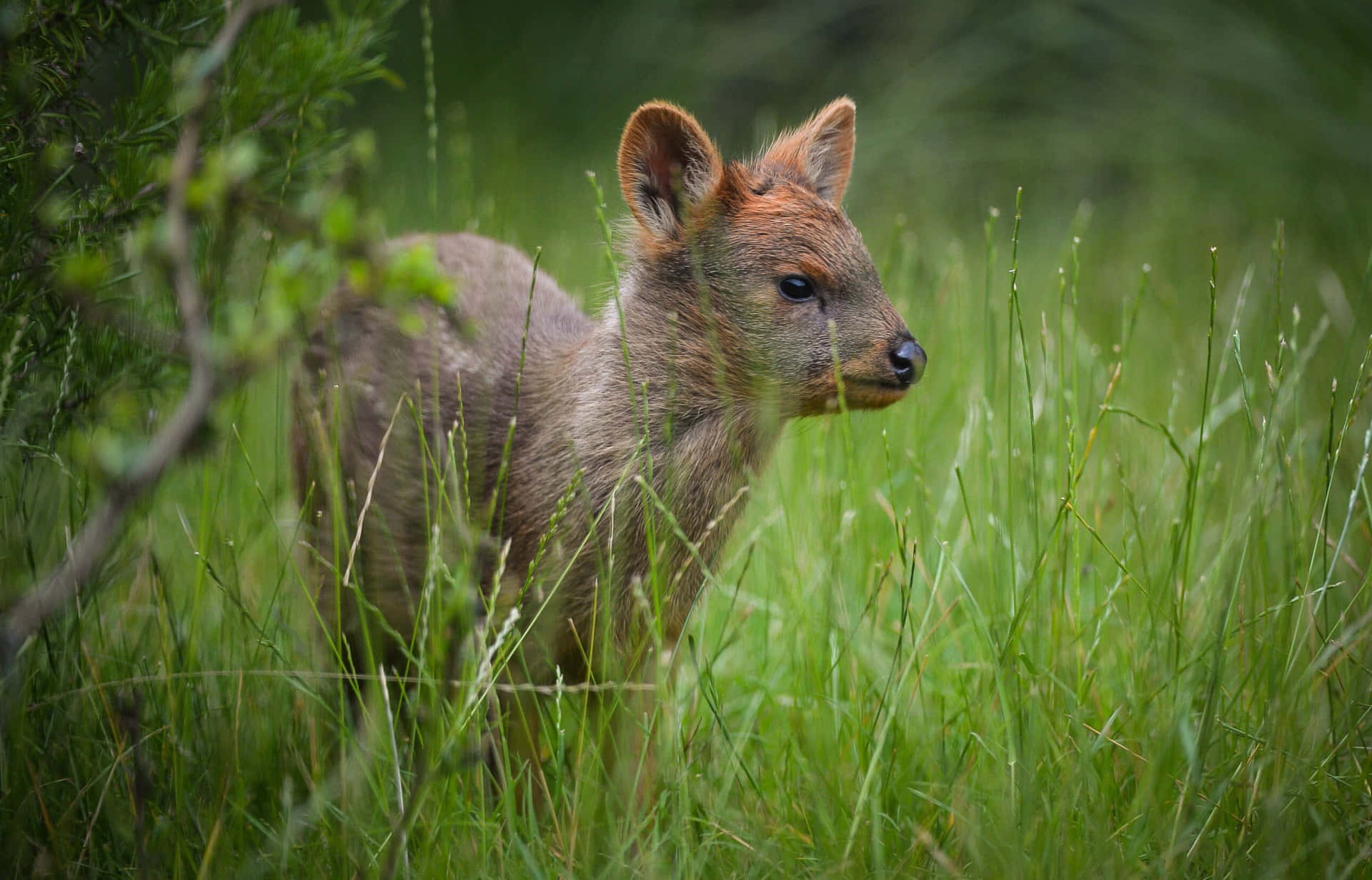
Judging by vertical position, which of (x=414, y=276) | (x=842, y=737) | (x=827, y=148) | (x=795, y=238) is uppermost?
(x=827, y=148)

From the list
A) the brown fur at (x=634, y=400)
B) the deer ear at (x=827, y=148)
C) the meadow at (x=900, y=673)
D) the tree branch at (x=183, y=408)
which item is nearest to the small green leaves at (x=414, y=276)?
the tree branch at (x=183, y=408)

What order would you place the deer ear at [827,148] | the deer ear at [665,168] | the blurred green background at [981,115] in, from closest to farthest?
1. the deer ear at [665,168]
2. the deer ear at [827,148]
3. the blurred green background at [981,115]

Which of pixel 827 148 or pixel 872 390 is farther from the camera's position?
pixel 827 148

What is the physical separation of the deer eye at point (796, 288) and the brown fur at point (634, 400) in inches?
0.9

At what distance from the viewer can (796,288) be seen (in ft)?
9.27

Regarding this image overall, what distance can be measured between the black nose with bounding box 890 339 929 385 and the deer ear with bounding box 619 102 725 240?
63 cm

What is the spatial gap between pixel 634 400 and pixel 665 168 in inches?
29.8

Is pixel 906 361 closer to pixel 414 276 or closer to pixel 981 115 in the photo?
pixel 414 276

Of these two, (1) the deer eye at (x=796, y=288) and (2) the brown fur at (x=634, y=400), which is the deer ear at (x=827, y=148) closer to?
(2) the brown fur at (x=634, y=400)

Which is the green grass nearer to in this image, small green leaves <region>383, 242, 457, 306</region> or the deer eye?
the deer eye

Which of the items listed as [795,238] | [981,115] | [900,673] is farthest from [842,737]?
[981,115]

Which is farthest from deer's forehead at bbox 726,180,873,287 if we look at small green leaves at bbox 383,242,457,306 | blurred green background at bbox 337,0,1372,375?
blurred green background at bbox 337,0,1372,375

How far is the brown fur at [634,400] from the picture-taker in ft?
8.93

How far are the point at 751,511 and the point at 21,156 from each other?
232 cm
